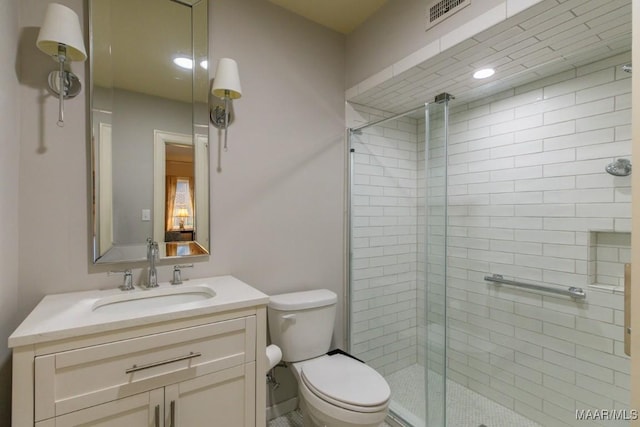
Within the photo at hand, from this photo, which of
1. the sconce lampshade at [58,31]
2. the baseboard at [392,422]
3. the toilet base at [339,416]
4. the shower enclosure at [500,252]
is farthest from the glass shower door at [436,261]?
the sconce lampshade at [58,31]

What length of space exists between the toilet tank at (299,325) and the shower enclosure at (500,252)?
18.4 inches

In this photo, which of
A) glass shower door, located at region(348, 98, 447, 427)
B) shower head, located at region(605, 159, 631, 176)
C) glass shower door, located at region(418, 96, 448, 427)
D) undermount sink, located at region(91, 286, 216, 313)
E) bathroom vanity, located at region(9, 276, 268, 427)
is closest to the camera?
bathroom vanity, located at region(9, 276, 268, 427)

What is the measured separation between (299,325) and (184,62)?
160 centimetres

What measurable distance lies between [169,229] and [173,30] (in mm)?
1069

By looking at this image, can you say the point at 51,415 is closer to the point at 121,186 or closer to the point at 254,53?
the point at 121,186

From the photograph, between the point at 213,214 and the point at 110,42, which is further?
the point at 213,214

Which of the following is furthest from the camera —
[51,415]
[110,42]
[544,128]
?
[544,128]

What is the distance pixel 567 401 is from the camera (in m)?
1.79

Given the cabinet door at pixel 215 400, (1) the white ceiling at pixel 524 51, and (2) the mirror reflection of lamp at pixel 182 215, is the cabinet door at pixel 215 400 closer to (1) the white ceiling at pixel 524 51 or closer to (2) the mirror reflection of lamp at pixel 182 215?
(2) the mirror reflection of lamp at pixel 182 215

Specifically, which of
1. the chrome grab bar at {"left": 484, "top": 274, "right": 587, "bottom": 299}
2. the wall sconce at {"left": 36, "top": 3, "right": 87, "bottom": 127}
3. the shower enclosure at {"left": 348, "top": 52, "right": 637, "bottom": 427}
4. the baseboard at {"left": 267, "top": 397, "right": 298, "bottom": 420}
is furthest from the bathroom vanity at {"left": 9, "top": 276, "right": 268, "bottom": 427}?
the chrome grab bar at {"left": 484, "top": 274, "right": 587, "bottom": 299}

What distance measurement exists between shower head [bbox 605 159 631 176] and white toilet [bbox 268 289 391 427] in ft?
5.43

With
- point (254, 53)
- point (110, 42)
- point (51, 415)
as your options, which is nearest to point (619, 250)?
point (254, 53)

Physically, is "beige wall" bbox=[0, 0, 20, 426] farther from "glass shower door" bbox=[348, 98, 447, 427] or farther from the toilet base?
"glass shower door" bbox=[348, 98, 447, 427]

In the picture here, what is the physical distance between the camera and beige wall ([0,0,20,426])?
1105 mm
